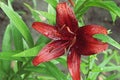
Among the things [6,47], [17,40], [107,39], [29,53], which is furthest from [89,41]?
[6,47]

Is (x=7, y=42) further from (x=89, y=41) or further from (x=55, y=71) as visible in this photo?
(x=89, y=41)

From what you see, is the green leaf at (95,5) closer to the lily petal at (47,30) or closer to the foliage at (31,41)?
the foliage at (31,41)

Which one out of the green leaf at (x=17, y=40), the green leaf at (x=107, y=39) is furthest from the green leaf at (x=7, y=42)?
the green leaf at (x=107, y=39)

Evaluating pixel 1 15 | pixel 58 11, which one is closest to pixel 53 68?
pixel 58 11

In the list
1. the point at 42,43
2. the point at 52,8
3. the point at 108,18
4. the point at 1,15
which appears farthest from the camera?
the point at 108,18

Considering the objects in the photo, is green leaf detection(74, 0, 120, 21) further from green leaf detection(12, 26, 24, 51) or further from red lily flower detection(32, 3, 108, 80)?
green leaf detection(12, 26, 24, 51)

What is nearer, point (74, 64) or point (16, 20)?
point (74, 64)

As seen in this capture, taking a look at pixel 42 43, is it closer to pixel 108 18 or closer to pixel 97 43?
pixel 97 43
